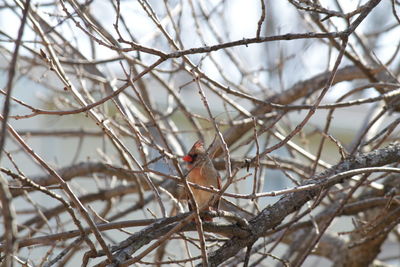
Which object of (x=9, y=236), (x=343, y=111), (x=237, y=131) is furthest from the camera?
(x=343, y=111)

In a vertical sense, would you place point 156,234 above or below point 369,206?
below

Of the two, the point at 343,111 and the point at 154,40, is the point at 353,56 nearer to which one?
the point at 154,40

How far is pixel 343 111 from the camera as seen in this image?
14125 millimetres

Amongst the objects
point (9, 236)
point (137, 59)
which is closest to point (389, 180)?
point (137, 59)

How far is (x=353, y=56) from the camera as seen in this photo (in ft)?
15.5

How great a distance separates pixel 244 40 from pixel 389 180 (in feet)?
8.06

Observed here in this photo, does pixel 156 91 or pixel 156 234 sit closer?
pixel 156 234

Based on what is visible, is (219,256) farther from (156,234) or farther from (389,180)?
(389,180)

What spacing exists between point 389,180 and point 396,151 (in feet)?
4.52

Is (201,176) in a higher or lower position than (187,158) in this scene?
lower

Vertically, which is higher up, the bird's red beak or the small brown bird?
the bird's red beak

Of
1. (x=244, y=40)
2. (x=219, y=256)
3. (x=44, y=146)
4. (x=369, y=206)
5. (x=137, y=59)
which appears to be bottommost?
(x=219, y=256)

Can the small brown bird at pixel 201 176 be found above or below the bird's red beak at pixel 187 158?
below

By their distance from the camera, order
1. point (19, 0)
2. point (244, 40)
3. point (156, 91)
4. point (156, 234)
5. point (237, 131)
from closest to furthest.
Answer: point (244, 40)
point (156, 234)
point (19, 0)
point (237, 131)
point (156, 91)
